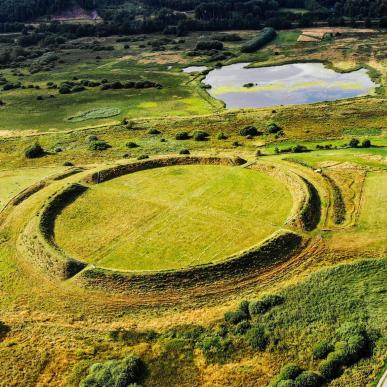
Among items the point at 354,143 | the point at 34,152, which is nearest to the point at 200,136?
the point at 354,143

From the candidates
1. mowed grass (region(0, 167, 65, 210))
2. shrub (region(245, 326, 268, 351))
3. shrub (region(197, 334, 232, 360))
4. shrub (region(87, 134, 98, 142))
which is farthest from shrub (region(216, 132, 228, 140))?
shrub (region(197, 334, 232, 360))

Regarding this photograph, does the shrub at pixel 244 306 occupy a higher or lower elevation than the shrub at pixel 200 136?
lower

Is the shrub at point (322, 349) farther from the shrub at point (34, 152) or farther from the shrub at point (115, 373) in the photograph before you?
the shrub at point (34, 152)

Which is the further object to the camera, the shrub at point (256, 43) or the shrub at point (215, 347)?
the shrub at point (256, 43)

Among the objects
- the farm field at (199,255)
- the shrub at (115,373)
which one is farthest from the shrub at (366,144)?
the shrub at (115,373)

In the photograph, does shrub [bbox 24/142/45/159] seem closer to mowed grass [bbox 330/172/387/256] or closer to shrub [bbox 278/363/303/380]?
mowed grass [bbox 330/172/387/256]

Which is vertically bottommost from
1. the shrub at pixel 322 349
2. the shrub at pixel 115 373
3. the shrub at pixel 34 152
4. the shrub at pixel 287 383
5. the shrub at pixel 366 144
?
the shrub at pixel 115 373

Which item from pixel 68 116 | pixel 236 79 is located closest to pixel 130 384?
pixel 68 116
